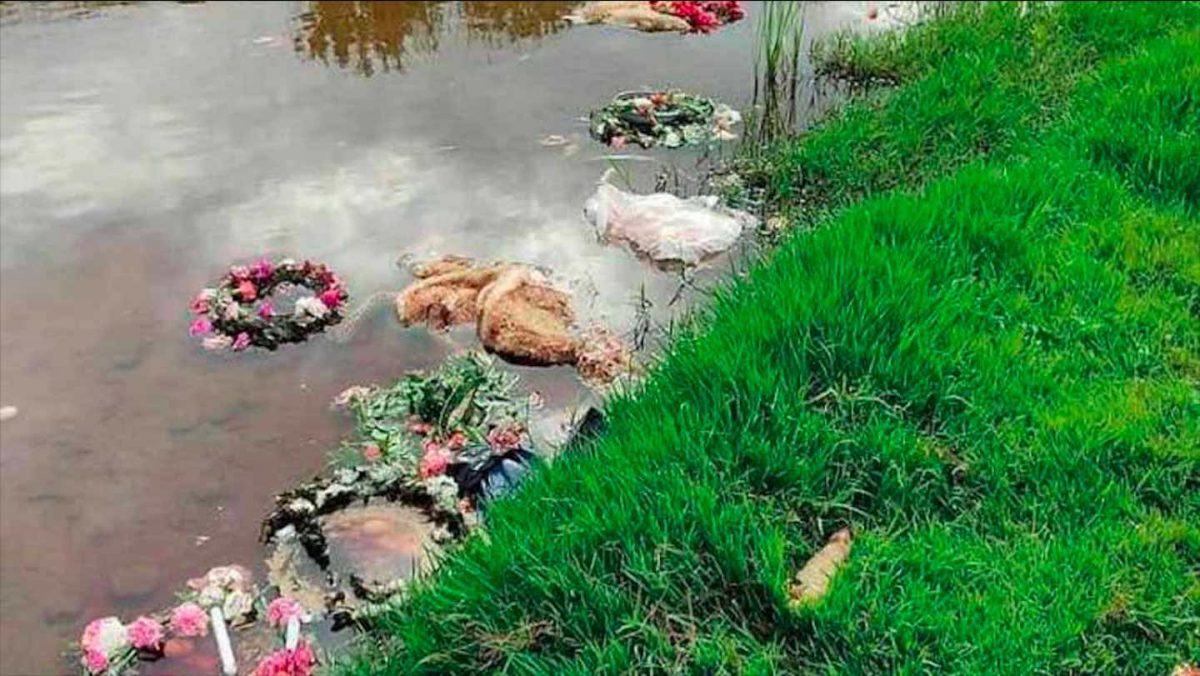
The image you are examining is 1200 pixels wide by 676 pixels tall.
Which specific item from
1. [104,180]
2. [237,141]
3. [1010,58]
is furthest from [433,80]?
[1010,58]

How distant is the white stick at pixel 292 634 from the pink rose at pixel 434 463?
723mm

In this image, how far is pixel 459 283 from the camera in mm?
5133

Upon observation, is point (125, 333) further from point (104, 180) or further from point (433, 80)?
point (433, 80)

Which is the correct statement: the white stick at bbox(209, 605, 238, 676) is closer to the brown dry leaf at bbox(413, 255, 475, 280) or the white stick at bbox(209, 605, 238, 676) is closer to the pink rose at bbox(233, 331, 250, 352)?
the pink rose at bbox(233, 331, 250, 352)

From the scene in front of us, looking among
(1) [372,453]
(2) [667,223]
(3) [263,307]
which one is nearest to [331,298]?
(3) [263,307]

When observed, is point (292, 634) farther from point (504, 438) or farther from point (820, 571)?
point (820, 571)

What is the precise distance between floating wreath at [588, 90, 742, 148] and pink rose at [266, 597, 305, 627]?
144 inches

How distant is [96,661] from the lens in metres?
3.28

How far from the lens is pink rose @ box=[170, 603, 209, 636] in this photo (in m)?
3.41

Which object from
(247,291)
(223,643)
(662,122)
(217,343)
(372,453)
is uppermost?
(662,122)

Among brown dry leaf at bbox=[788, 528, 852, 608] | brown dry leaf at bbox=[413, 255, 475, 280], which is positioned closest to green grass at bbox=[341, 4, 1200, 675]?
brown dry leaf at bbox=[788, 528, 852, 608]

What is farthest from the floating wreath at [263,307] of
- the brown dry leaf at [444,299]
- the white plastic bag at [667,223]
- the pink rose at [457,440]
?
the white plastic bag at [667,223]

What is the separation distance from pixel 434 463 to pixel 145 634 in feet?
3.44

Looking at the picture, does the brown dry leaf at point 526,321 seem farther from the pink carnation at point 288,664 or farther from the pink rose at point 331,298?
the pink carnation at point 288,664
